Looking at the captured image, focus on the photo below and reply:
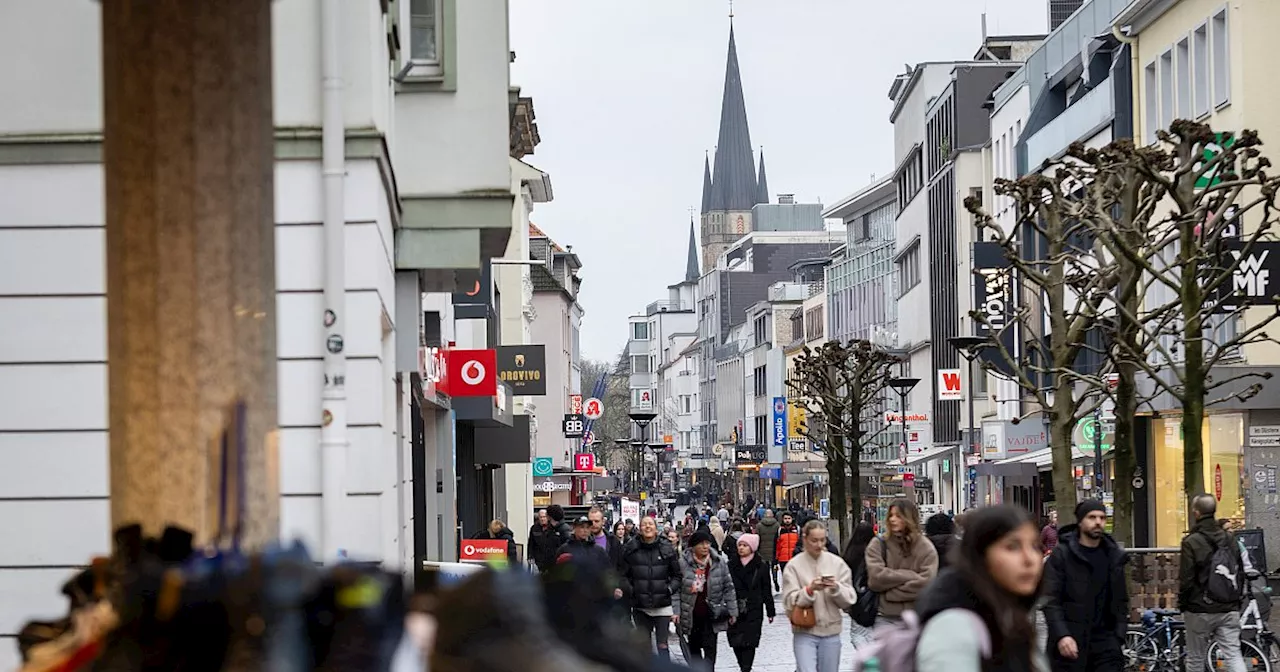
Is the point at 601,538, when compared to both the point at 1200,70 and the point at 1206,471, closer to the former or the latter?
the point at 1206,471

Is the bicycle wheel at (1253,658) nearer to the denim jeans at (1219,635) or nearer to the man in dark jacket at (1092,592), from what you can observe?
the denim jeans at (1219,635)

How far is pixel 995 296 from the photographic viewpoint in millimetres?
50844

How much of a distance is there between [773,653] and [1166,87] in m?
24.7

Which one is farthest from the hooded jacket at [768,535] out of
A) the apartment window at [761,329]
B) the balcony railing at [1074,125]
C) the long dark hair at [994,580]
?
the apartment window at [761,329]

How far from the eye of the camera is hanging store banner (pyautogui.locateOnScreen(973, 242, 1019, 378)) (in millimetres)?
41344

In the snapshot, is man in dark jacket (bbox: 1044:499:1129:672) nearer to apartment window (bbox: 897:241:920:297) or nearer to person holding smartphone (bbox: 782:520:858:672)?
person holding smartphone (bbox: 782:520:858:672)

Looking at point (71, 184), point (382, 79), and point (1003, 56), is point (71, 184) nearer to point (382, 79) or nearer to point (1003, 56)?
point (382, 79)

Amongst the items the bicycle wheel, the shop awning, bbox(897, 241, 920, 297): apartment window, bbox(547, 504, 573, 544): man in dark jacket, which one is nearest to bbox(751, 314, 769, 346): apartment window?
bbox(897, 241, 920, 297): apartment window

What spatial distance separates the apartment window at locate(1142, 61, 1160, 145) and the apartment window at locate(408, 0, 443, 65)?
33.4m

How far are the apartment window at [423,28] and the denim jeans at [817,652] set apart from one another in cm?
500

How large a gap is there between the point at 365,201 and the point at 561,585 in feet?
23.5

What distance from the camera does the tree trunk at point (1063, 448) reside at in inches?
1062

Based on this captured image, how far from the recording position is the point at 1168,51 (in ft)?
147

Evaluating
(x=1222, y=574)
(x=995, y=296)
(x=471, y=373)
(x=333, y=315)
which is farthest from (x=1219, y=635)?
(x=995, y=296)
